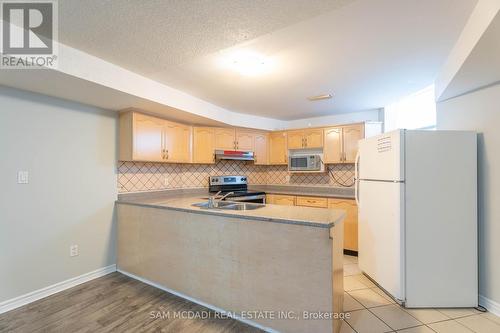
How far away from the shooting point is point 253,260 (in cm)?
193

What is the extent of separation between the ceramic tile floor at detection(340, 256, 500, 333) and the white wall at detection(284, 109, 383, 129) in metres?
2.82

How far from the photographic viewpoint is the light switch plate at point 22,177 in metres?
2.29

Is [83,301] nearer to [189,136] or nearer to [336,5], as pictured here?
[189,136]

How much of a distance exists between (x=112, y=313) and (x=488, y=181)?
12.1 feet

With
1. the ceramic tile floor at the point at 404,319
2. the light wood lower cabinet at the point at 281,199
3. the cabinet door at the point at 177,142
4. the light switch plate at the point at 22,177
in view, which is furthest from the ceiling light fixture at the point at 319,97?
the light switch plate at the point at 22,177

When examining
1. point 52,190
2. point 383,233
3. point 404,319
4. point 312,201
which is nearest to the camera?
point 404,319

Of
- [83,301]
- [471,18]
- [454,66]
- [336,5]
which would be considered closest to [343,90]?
[454,66]

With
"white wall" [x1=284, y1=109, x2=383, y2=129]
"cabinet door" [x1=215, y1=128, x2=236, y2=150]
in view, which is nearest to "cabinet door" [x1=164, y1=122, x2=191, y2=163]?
"cabinet door" [x1=215, y1=128, x2=236, y2=150]

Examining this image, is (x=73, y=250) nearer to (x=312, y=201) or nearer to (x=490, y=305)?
(x=312, y=201)

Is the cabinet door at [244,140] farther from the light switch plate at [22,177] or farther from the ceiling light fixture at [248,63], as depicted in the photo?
the light switch plate at [22,177]

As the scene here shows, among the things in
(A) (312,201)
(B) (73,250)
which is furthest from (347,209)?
(B) (73,250)

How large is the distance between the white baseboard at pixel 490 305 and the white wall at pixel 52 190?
13.2 feet

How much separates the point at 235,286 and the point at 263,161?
289 centimetres

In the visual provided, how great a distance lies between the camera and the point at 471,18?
1.57 metres
